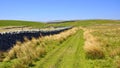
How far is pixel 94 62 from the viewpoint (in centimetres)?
1812

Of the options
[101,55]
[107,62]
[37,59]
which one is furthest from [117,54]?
[37,59]

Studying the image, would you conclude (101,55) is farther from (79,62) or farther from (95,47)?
(79,62)

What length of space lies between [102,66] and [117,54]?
12.2ft

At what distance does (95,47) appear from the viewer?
69.6 feet

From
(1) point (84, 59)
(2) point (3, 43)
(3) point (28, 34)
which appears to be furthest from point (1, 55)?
(3) point (28, 34)

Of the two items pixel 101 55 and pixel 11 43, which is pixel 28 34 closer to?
pixel 11 43

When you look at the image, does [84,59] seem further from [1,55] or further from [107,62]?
[1,55]

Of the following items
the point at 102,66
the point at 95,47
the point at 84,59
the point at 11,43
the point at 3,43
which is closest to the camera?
the point at 102,66

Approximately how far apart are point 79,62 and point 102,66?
196 centimetres

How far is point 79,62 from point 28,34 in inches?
725

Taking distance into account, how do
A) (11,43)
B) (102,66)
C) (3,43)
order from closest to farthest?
(102,66) < (3,43) < (11,43)

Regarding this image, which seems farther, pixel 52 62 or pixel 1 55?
pixel 1 55

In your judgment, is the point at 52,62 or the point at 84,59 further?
the point at 84,59

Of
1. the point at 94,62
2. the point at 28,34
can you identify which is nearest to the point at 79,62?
the point at 94,62
